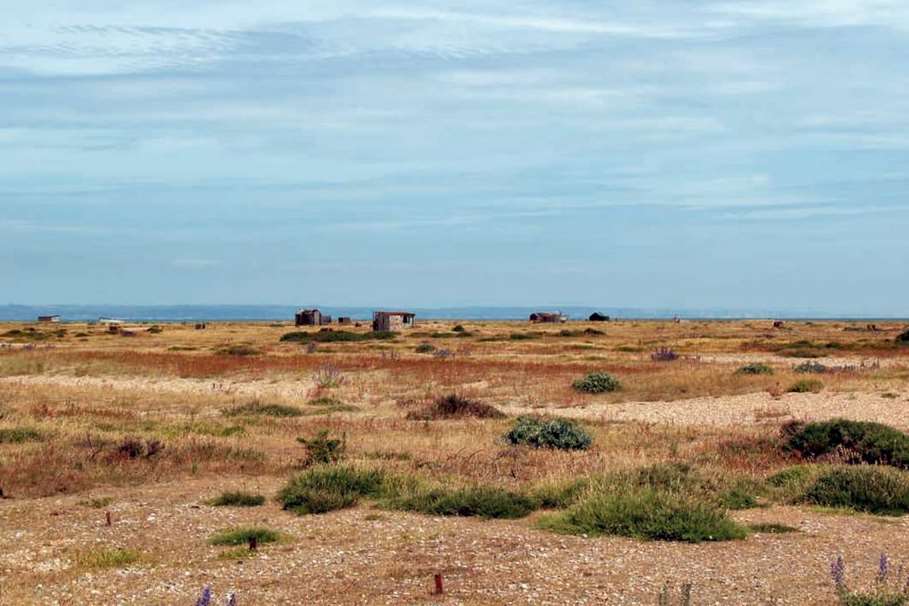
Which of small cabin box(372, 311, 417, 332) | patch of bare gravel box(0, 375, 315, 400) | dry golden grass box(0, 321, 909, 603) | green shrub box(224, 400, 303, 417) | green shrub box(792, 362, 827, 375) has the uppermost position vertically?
small cabin box(372, 311, 417, 332)

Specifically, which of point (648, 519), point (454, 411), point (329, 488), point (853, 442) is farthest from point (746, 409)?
point (648, 519)

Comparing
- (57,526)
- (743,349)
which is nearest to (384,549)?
(57,526)

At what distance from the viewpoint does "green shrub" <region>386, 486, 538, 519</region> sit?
11.9 meters

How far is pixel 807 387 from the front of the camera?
30875 mm

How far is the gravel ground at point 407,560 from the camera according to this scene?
8.45 meters

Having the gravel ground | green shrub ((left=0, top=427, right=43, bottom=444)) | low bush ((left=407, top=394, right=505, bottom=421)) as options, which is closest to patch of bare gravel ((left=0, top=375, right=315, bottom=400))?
low bush ((left=407, top=394, right=505, bottom=421))

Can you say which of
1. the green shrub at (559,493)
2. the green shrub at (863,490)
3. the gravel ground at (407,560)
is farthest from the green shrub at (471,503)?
the green shrub at (863,490)

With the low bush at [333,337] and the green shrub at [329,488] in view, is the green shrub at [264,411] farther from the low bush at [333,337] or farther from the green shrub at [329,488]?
the low bush at [333,337]

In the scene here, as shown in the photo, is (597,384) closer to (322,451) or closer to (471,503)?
(322,451)

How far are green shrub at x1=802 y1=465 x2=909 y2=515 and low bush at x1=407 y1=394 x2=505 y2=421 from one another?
40.3ft

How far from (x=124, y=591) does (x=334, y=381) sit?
1079 inches

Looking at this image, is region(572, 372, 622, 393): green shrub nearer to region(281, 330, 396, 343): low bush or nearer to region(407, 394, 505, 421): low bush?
region(407, 394, 505, 421): low bush

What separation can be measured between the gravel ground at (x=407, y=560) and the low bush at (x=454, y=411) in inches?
486

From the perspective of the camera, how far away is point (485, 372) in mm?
38969
